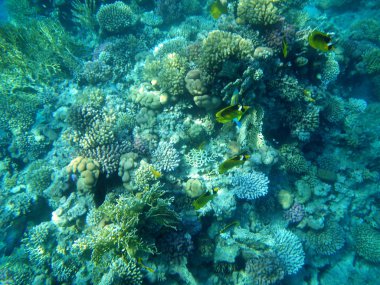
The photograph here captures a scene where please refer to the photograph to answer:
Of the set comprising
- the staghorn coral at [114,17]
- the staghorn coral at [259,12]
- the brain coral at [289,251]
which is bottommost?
the brain coral at [289,251]

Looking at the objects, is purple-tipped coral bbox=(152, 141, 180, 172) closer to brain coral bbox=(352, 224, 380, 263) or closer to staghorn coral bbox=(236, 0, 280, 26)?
staghorn coral bbox=(236, 0, 280, 26)

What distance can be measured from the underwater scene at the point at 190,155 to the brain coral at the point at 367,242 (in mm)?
33

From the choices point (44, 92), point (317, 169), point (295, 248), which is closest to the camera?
point (295, 248)

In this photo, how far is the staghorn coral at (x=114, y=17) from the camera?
8.09 metres

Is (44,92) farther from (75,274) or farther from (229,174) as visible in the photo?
(229,174)

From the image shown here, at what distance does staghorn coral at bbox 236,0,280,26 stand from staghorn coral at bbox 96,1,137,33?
470 centimetres

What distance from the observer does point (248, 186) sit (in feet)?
16.4

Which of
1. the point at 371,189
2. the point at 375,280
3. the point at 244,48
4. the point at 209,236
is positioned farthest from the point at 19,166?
the point at 375,280

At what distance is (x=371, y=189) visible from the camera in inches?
281

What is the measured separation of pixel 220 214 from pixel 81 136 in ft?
11.1

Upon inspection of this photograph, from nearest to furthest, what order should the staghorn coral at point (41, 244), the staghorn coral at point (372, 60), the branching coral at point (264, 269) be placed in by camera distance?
the branching coral at point (264, 269) < the staghorn coral at point (41, 244) < the staghorn coral at point (372, 60)

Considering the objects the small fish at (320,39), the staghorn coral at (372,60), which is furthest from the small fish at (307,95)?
the staghorn coral at (372,60)

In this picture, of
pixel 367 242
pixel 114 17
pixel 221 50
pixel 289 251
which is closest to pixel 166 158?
pixel 221 50

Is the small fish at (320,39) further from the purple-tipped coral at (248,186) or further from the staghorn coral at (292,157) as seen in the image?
the staghorn coral at (292,157)
